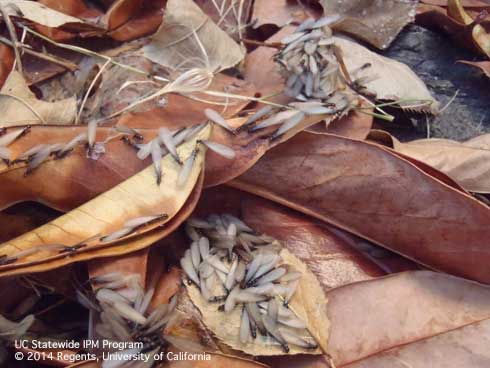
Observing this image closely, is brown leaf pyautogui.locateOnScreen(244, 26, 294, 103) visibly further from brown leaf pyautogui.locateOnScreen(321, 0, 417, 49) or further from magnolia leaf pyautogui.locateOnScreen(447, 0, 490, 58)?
magnolia leaf pyautogui.locateOnScreen(447, 0, 490, 58)

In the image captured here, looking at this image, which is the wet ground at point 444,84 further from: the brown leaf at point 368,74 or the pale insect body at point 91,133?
the pale insect body at point 91,133

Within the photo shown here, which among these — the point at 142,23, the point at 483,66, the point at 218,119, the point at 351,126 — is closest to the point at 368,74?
the point at 351,126

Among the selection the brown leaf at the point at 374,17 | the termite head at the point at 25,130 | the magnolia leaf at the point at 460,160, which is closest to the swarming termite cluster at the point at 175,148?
the termite head at the point at 25,130

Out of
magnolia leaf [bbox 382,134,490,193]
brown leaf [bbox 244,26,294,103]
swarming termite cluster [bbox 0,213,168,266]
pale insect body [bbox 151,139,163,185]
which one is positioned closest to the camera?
swarming termite cluster [bbox 0,213,168,266]

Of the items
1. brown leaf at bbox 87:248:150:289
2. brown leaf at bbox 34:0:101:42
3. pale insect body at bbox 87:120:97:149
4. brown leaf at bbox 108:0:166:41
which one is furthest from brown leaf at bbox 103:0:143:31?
brown leaf at bbox 87:248:150:289

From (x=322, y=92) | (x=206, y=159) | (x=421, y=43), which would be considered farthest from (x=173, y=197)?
(x=421, y=43)

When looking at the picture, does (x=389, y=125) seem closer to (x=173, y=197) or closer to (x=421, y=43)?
(x=421, y=43)
